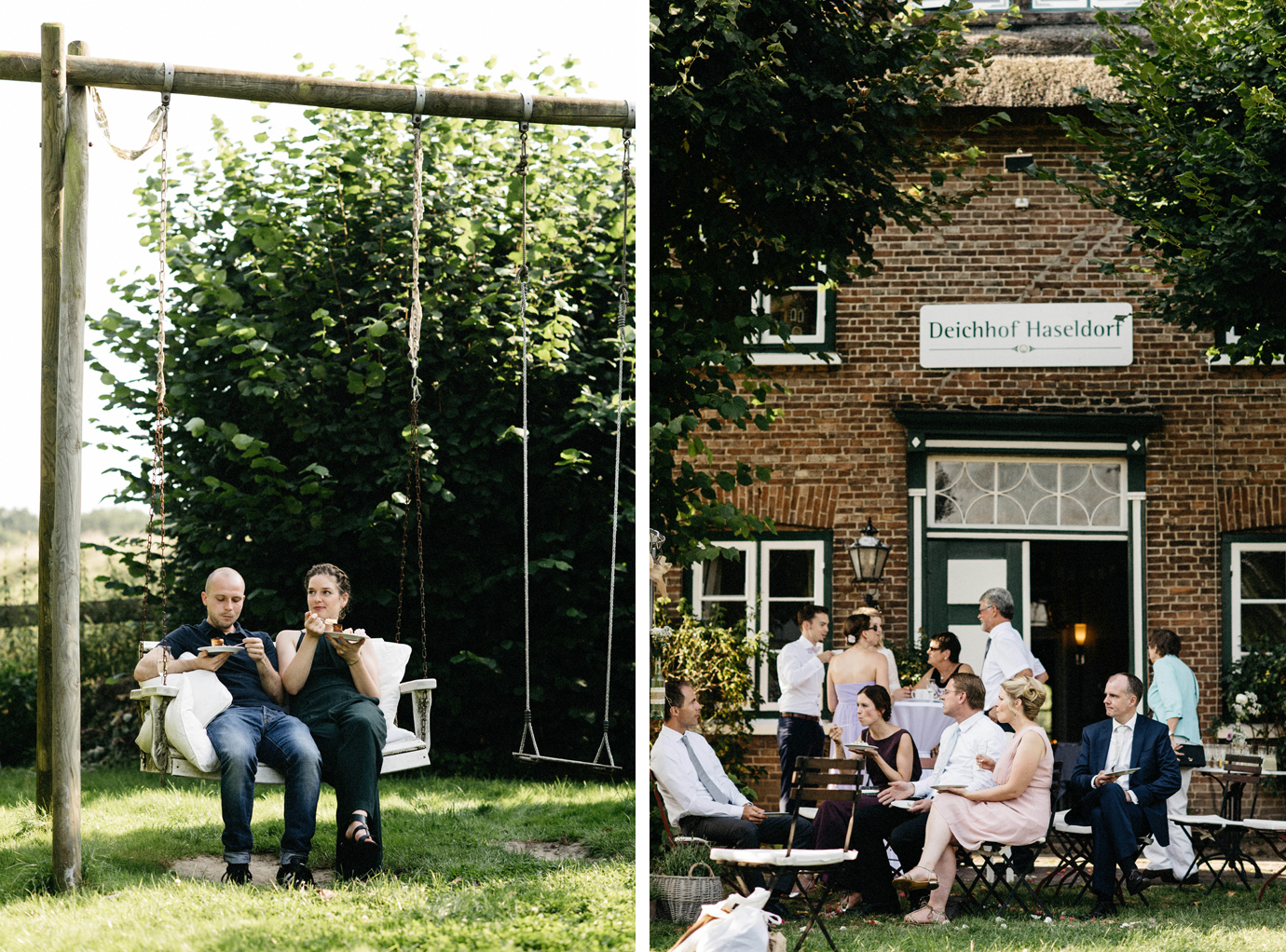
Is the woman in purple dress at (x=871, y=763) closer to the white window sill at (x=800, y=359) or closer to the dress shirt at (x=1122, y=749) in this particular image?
the dress shirt at (x=1122, y=749)

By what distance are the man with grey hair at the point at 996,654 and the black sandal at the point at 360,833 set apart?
237 cm

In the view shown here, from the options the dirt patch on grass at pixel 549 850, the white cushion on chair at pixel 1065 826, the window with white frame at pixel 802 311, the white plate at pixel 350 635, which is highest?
the window with white frame at pixel 802 311

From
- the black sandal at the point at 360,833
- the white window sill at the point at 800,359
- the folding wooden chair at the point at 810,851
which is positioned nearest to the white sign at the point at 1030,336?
the white window sill at the point at 800,359

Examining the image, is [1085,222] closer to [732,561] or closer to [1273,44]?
[1273,44]

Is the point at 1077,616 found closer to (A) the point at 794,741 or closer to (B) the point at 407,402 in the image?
(A) the point at 794,741

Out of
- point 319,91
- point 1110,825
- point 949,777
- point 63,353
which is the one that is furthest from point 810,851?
point 319,91

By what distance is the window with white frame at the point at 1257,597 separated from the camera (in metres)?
4.66

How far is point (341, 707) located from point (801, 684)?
68.4 inches

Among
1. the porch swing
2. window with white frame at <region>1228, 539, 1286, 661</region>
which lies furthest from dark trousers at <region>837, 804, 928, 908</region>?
the porch swing

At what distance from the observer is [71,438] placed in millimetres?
4609

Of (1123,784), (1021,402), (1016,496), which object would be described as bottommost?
(1123,784)

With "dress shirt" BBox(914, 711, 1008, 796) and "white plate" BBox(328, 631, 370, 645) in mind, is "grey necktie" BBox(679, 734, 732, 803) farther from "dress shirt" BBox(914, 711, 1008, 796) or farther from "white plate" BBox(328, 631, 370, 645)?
"white plate" BBox(328, 631, 370, 645)

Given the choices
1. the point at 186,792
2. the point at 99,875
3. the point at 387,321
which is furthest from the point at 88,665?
the point at 99,875

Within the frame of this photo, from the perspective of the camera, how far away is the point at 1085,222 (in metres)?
4.91
